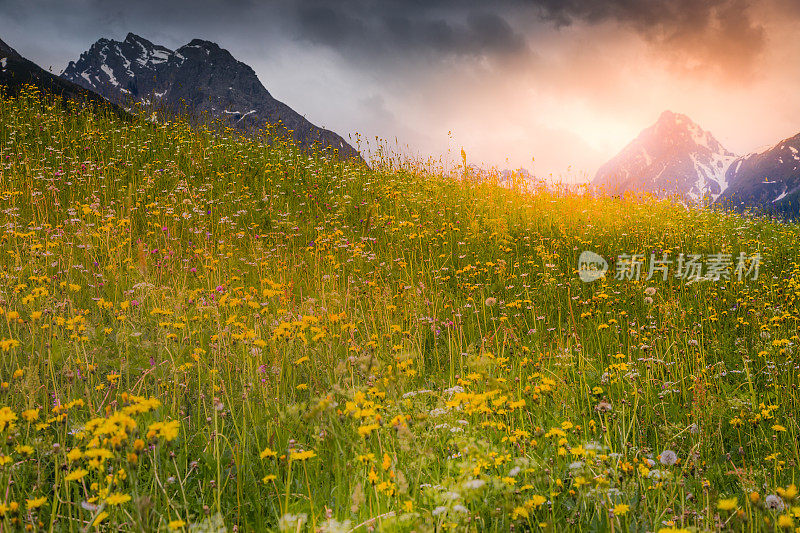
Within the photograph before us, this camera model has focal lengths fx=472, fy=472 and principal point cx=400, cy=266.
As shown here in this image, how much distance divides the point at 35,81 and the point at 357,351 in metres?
14.8

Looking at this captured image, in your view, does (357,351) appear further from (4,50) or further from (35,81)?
(4,50)

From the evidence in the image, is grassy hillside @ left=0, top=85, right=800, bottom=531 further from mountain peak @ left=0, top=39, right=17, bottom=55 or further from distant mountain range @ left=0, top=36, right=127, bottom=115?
mountain peak @ left=0, top=39, right=17, bottom=55

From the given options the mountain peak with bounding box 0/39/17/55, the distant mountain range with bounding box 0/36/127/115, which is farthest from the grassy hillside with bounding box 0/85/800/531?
A: the mountain peak with bounding box 0/39/17/55

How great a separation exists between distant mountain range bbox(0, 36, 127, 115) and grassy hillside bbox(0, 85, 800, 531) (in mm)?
1056

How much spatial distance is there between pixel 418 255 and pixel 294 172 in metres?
3.80

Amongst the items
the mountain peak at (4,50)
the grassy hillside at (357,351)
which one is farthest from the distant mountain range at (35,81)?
the grassy hillside at (357,351)

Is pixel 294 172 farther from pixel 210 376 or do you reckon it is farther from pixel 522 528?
pixel 522 528

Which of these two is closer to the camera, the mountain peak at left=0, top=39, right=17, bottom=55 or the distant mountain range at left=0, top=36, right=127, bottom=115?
the distant mountain range at left=0, top=36, right=127, bottom=115

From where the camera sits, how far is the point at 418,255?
6.50m

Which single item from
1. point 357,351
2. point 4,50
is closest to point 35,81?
point 4,50

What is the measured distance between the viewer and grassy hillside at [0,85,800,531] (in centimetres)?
189

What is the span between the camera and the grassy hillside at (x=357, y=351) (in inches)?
74.4

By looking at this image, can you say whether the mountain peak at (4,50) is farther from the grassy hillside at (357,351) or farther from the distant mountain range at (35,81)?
the grassy hillside at (357,351)

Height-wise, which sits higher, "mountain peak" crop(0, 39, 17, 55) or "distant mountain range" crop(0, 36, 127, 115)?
"mountain peak" crop(0, 39, 17, 55)
